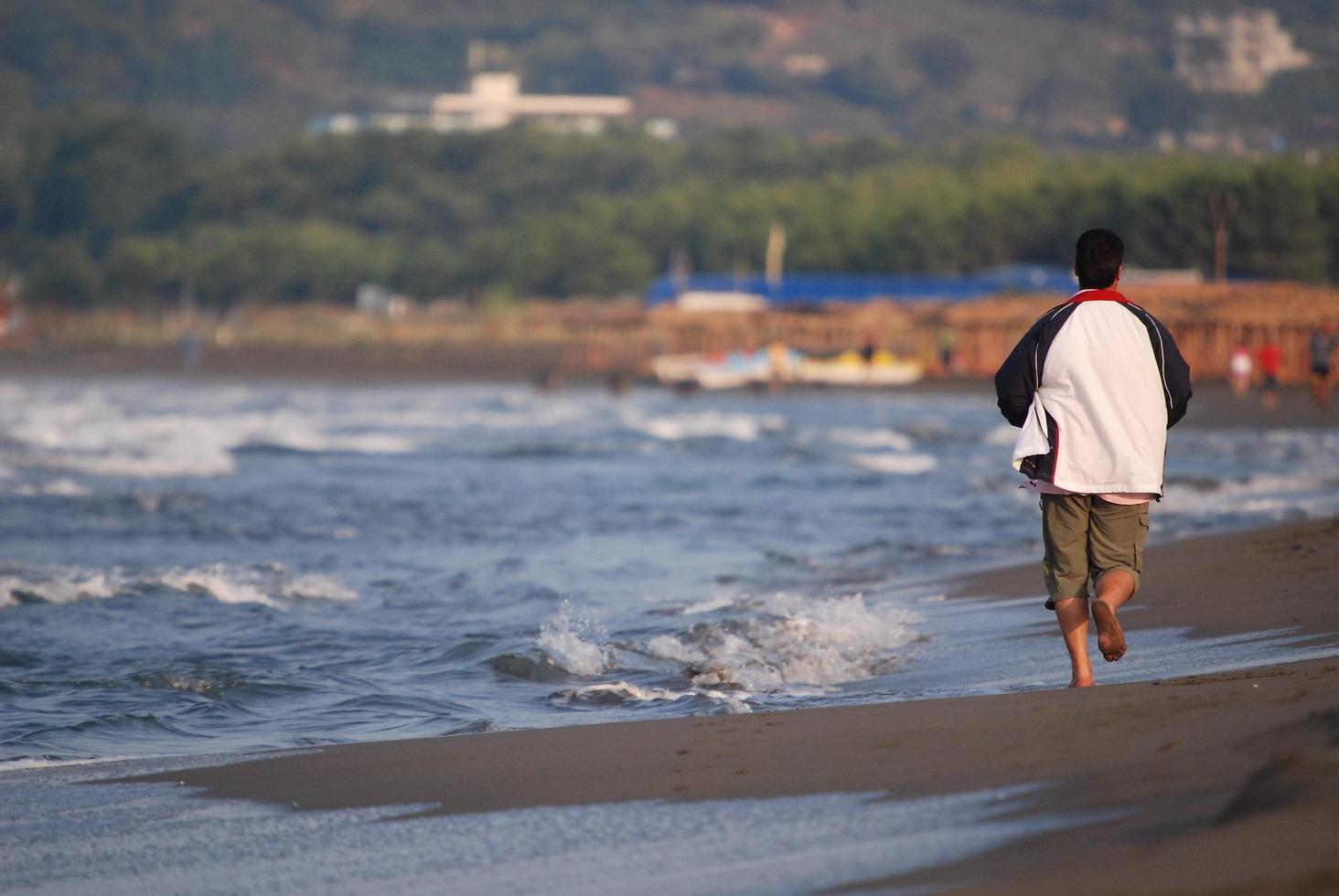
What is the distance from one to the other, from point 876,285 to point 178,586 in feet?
206

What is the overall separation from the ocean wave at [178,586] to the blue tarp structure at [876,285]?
55.2m

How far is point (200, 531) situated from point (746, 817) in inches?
497

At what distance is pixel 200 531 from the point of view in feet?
54.7

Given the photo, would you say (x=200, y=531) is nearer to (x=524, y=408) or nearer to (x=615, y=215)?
(x=524, y=408)

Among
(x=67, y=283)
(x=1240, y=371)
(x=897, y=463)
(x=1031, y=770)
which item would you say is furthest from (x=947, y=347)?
(x=67, y=283)

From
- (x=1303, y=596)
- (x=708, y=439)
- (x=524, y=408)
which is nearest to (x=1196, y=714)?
(x=1303, y=596)

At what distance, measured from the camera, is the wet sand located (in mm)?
3738

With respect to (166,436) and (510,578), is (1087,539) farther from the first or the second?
(166,436)

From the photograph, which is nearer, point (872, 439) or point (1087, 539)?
point (1087, 539)

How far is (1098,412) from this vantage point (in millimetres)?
5980

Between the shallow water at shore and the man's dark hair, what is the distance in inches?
62.5

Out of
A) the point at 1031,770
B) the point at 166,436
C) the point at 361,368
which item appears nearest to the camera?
the point at 1031,770

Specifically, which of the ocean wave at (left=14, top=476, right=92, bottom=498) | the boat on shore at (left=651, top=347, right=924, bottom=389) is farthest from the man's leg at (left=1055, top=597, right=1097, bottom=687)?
the boat on shore at (left=651, top=347, right=924, bottom=389)

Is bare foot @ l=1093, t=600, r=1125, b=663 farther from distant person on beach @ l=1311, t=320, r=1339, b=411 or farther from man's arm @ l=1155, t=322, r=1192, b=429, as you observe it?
distant person on beach @ l=1311, t=320, r=1339, b=411
